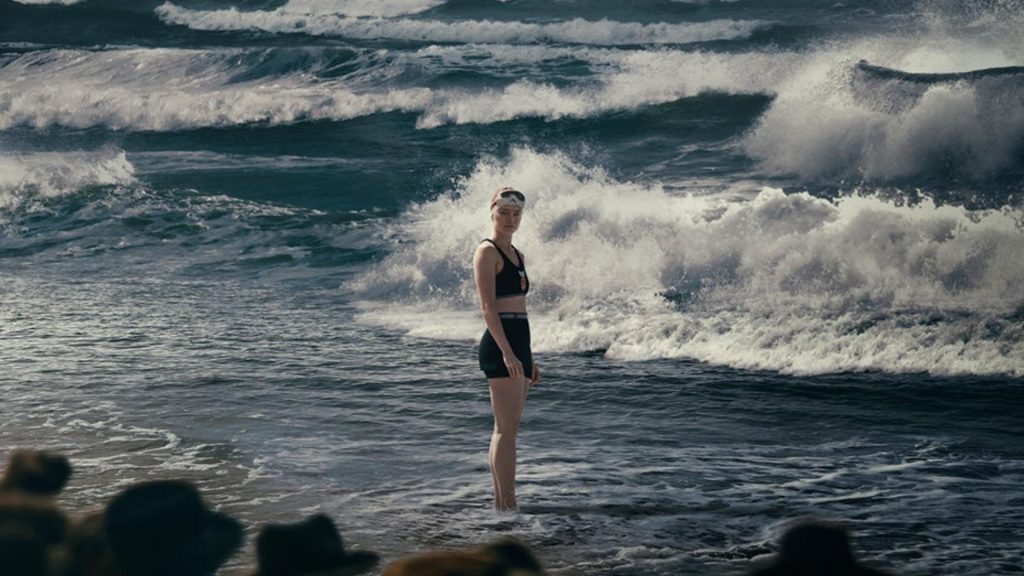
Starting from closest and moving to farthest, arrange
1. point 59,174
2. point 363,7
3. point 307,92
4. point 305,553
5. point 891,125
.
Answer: point 305,553
point 891,125
point 59,174
point 307,92
point 363,7

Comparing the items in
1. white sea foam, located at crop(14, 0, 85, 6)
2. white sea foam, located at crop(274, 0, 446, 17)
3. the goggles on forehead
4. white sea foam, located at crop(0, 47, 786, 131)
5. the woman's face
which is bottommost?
the woman's face

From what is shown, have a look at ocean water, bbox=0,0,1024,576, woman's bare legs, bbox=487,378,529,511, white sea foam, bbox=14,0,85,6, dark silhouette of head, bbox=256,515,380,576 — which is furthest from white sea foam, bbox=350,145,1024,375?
white sea foam, bbox=14,0,85,6

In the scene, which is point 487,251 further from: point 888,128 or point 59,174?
point 59,174

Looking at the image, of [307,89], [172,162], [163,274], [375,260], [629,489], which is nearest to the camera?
[629,489]

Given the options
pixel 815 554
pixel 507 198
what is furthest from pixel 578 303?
pixel 815 554

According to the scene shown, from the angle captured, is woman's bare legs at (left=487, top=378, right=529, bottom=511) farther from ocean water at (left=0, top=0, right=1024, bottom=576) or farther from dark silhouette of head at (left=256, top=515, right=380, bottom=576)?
dark silhouette of head at (left=256, top=515, right=380, bottom=576)

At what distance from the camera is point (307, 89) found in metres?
31.9

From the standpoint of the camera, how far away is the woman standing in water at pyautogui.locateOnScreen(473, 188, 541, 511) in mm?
5965

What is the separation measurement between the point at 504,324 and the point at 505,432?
0.49 meters

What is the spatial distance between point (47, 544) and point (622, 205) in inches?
525

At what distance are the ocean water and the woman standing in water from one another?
0.49 metres

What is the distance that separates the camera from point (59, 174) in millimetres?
21219

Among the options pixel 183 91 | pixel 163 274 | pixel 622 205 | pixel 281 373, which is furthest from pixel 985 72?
pixel 183 91

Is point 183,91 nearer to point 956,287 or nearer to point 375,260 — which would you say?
point 375,260
